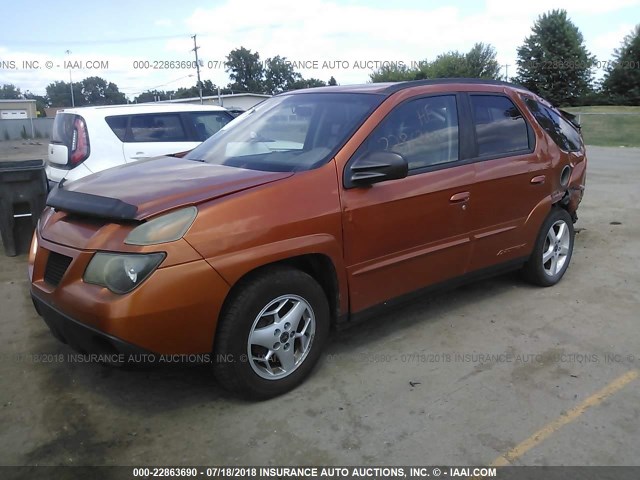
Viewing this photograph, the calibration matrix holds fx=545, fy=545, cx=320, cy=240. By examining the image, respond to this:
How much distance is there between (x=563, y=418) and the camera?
292 centimetres

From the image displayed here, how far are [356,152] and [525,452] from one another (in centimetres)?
188

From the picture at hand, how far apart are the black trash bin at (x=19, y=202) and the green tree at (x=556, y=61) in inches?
1748

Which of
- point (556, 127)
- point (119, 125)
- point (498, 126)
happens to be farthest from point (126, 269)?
point (119, 125)

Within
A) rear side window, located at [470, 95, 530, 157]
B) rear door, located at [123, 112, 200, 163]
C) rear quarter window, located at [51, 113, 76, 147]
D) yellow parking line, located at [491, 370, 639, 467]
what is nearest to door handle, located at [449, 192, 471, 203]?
rear side window, located at [470, 95, 530, 157]

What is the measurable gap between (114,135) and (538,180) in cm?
497

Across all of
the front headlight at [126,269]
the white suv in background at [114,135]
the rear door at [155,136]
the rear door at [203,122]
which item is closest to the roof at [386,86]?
the front headlight at [126,269]

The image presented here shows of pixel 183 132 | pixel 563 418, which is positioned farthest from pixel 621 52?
pixel 563 418

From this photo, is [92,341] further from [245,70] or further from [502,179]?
[245,70]

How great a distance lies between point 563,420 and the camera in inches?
114

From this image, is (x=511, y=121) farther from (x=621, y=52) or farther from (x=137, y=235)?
(x=621, y=52)

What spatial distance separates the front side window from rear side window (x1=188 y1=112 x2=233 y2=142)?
4537 millimetres

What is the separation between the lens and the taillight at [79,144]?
21.3 ft

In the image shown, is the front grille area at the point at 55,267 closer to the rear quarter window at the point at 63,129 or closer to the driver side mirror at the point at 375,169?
the driver side mirror at the point at 375,169

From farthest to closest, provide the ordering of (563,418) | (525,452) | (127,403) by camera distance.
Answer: (127,403) < (563,418) < (525,452)
